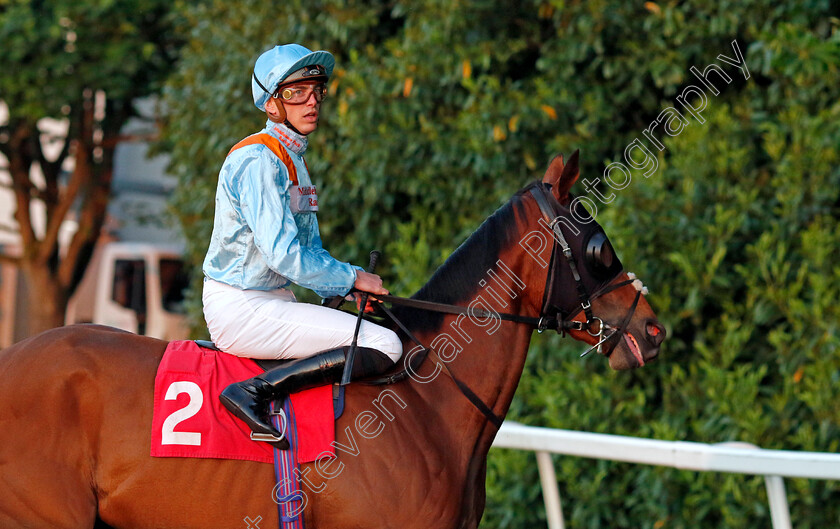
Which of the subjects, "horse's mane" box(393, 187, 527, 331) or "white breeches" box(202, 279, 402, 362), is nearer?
"white breeches" box(202, 279, 402, 362)

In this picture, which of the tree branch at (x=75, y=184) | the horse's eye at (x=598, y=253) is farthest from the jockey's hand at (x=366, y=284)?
the tree branch at (x=75, y=184)

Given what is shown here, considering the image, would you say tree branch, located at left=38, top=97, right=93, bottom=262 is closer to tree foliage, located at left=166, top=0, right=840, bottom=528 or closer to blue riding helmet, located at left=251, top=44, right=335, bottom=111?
tree foliage, located at left=166, top=0, right=840, bottom=528

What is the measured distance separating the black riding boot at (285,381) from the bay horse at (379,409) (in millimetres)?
108

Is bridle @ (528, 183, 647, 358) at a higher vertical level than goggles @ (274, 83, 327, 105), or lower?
lower

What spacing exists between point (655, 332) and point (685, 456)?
90 centimetres

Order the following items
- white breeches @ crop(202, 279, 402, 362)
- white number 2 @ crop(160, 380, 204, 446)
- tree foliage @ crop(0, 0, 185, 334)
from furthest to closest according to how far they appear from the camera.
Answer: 1. tree foliage @ crop(0, 0, 185, 334)
2. white breeches @ crop(202, 279, 402, 362)
3. white number 2 @ crop(160, 380, 204, 446)

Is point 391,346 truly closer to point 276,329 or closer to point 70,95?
point 276,329

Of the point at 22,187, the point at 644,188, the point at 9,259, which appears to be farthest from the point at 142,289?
the point at 644,188

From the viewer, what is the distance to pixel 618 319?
3.33 meters

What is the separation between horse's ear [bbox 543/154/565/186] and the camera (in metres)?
3.38

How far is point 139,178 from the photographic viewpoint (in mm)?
19516

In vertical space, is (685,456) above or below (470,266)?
below

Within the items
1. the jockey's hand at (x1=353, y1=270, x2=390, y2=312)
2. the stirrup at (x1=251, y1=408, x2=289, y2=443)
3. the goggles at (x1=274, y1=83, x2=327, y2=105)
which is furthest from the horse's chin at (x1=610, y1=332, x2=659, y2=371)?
the goggles at (x1=274, y1=83, x2=327, y2=105)

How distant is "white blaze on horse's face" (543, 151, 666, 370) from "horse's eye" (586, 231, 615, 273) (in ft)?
0.04
